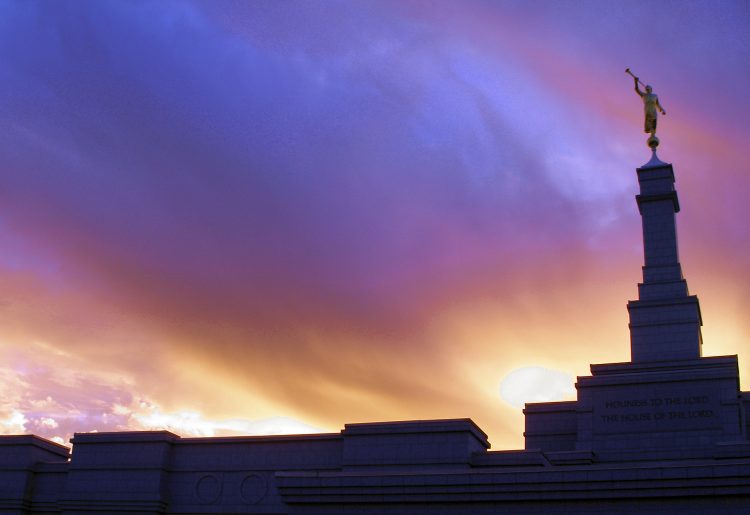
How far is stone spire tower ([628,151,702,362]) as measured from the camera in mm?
41062

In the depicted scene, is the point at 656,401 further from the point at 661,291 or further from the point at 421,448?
the point at 421,448

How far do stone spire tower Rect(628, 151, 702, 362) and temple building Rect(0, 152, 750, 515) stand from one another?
0.06 m

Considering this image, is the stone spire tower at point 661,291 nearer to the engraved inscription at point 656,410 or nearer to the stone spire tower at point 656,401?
the stone spire tower at point 656,401

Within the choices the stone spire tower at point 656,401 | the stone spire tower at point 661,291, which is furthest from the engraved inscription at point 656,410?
the stone spire tower at point 661,291

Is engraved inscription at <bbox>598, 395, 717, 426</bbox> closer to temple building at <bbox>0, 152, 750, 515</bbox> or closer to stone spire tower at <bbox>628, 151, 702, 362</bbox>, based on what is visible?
temple building at <bbox>0, 152, 750, 515</bbox>

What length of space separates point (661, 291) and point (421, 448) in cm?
1692

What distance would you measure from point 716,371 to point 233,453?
20.8 meters

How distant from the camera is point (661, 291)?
140 feet

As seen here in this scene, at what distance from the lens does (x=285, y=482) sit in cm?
2500

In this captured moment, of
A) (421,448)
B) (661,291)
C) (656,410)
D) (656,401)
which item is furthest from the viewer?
(661,291)

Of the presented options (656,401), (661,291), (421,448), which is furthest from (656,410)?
(421,448)

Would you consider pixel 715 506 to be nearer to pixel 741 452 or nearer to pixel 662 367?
pixel 741 452

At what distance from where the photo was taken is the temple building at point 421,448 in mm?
31656

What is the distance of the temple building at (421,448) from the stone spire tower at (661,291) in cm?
6
